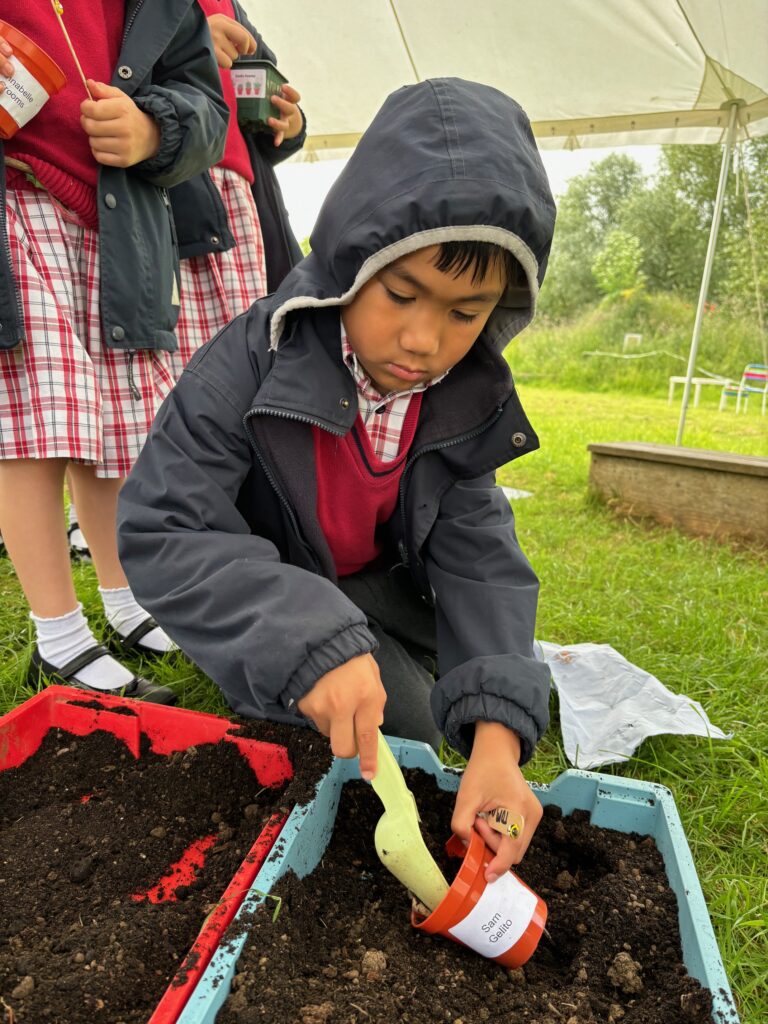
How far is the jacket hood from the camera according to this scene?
0.93 metres

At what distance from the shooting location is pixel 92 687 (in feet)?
4.75

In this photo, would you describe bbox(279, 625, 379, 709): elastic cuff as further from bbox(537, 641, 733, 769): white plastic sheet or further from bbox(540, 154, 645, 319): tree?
bbox(540, 154, 645, 319): tree

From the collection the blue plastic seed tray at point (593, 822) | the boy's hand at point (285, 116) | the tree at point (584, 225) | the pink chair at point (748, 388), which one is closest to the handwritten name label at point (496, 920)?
the blue plastic seed tray at point (593, 822)

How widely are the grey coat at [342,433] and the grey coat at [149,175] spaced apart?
1.10 feet

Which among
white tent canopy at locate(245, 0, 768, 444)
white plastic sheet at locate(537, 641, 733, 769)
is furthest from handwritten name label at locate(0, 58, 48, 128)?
white tent canopy at locate(245, 0, 768, 444)

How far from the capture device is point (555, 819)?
3.62 feet

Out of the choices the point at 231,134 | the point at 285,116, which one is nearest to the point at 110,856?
the point at 231,134

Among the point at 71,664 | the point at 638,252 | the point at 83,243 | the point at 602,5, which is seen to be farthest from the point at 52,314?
the point at 638,252

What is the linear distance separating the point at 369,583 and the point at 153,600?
1.84 feet

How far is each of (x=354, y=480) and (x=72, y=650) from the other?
682mm

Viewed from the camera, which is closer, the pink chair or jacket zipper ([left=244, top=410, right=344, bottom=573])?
jacket zipper ([left=244, top=410, right=344, bottom=573])

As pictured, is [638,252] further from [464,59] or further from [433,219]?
[433,219]

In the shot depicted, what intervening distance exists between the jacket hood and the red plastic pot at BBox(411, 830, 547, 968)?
0.76 metres

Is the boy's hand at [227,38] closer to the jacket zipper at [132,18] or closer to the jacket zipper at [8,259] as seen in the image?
the jacket zipper at [132,18]
